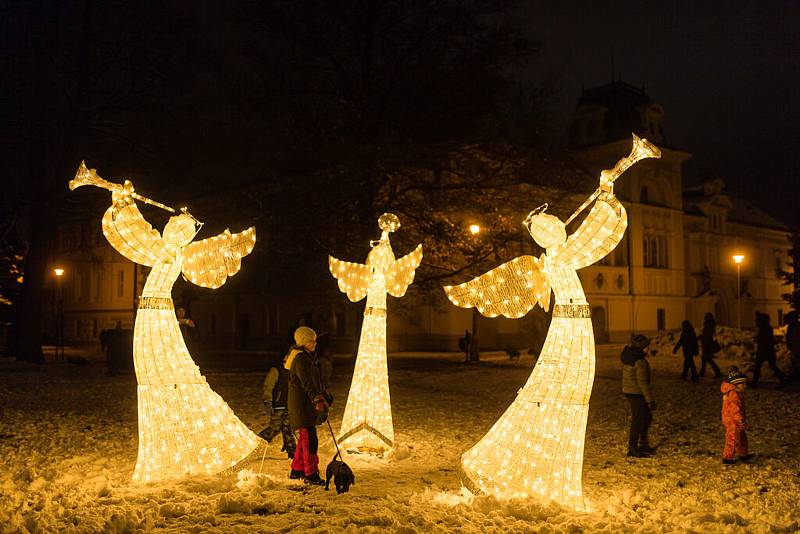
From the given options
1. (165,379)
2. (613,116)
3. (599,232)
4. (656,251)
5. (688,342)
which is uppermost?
(613,116)

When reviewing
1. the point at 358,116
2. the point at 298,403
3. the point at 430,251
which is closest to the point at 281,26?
the point at 358,116

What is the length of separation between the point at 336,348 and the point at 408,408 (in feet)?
73.7

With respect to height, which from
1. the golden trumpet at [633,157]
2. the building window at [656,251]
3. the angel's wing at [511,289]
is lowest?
the angel's wing at [511,289]

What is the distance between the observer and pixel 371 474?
804 cm

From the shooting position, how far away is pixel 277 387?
8.66 meters

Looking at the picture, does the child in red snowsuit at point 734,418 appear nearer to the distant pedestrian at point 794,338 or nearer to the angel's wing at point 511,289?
the angel's wing at point 511,289

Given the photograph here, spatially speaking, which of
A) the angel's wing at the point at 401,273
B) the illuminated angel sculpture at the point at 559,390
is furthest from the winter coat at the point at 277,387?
the illuminated angel sculpture at the point at 559,390

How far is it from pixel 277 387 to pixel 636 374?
4.60m

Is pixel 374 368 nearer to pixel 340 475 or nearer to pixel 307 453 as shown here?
pixel 307 453

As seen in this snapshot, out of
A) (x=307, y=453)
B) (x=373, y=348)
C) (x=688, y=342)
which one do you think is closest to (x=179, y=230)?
(x=307, y=453)

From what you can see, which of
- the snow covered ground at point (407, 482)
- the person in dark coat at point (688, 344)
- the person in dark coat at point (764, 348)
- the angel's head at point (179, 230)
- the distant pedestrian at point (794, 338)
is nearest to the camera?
the snow covered ground at point (407, 482)

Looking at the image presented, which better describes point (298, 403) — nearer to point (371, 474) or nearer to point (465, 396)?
point (371, 474)

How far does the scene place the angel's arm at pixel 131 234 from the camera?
7297mm

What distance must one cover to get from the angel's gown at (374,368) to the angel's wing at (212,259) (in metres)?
1.83
